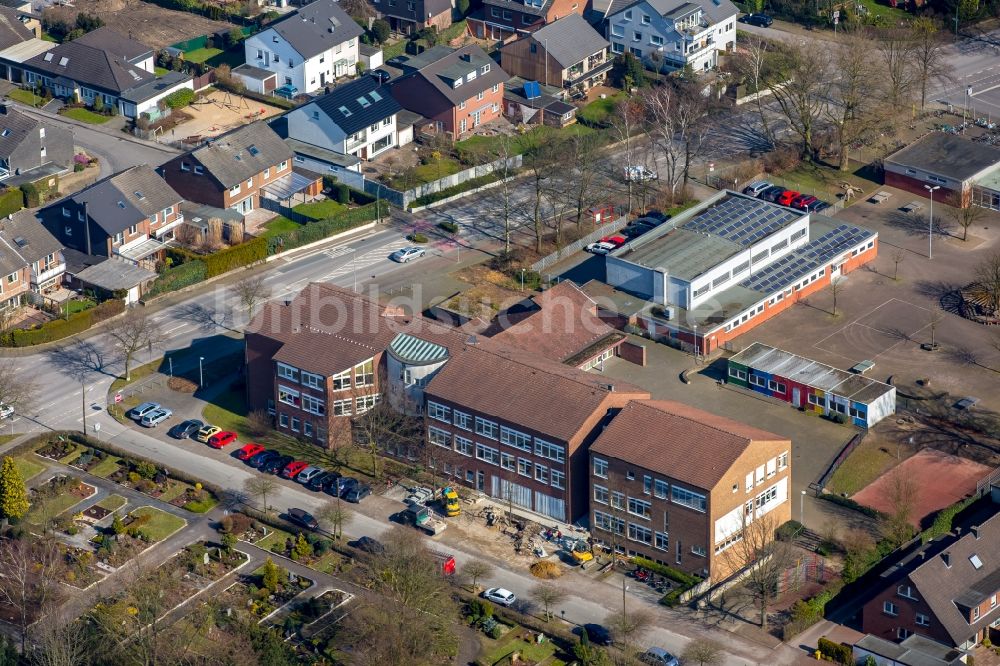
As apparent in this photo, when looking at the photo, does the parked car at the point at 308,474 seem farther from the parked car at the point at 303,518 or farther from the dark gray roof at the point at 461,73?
the dark gray roof at the point at 461,73

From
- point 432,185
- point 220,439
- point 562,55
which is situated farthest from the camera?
point 562,55

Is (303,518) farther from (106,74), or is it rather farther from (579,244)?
(106,74)

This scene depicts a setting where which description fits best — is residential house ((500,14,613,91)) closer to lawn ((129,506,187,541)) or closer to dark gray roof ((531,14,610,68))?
dark gray roof ((531,14,610,68))

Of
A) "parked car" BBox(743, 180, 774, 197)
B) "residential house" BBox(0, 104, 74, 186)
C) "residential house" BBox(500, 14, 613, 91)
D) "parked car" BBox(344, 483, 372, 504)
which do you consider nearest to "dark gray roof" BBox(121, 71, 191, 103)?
"residential house" BBox(0, 104, 74, 186)

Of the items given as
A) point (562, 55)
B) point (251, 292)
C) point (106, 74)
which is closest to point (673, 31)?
point (562, 55)

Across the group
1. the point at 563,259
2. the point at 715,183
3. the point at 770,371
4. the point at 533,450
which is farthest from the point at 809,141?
the point at 533,450
